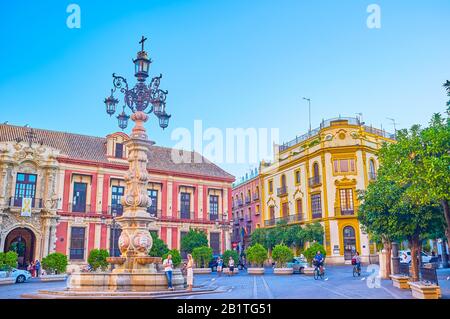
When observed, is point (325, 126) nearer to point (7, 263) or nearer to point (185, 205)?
point (185, 205)

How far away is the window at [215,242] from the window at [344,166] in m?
11.9

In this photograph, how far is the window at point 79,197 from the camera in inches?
1271

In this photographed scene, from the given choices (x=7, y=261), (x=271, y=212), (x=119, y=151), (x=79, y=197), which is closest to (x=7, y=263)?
(x=7, y=261)

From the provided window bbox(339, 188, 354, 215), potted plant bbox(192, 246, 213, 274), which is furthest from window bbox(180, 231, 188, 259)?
window bbox(339, 188, 354, 215)

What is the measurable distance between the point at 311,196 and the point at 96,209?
62.5 ft

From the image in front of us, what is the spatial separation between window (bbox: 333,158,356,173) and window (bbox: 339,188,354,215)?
Answer: 1.66m

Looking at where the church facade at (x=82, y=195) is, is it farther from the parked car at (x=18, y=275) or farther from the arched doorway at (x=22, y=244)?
the parked car at (x=18, y=275)

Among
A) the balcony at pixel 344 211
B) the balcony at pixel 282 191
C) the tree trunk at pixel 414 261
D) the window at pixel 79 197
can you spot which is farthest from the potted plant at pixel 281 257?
the balcony at pixel 282 191

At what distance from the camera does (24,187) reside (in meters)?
30.4

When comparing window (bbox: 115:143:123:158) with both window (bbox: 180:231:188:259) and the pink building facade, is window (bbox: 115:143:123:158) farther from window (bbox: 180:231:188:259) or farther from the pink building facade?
the pink building facade

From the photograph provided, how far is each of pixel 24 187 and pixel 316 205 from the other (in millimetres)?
24165

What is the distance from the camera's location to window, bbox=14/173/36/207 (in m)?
30.1
